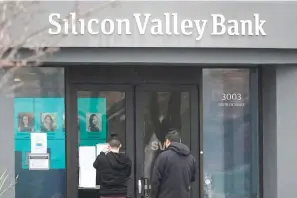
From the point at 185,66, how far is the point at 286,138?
6.18 ft

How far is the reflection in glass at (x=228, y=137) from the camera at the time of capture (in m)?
10.0

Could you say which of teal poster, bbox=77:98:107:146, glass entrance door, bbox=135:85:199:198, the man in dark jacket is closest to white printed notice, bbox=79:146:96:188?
teal poster, bbox=77:98:107:146

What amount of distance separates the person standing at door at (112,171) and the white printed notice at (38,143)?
1.26 metres

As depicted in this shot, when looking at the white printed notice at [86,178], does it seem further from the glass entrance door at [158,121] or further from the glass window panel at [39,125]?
the glass entrance door at [158,121]

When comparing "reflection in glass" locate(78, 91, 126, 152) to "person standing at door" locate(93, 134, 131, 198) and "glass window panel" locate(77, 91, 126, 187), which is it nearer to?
"glass window panel" locate(77, 91, 126, 187)

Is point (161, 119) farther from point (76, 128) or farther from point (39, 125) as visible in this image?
point (39, 125)

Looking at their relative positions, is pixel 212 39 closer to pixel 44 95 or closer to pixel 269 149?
pixel 269 149

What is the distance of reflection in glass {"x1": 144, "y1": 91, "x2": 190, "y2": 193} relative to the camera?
9.73 metres

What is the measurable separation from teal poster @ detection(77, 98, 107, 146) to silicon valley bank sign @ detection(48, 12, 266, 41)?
4.83 feet

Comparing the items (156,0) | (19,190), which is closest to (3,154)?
(19,190)

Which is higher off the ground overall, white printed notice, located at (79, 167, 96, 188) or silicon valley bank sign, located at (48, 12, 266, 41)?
silicon valley bank sign, located at (48, 12, 266, 41)

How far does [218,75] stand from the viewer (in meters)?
10.0

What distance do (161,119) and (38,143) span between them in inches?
76.1

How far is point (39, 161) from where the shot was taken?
9523 millimetres
